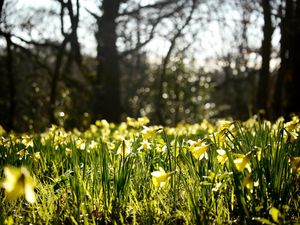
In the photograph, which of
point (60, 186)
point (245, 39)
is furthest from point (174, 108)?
point (60, 186)

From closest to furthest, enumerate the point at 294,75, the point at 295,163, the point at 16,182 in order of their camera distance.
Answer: the point at 16,182 < the point at 295,163 < the point at 294,75

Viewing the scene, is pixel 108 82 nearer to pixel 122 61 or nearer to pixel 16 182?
pixel 122 61

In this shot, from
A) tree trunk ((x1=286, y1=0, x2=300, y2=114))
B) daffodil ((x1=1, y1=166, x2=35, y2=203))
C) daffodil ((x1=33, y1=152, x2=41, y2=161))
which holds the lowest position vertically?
daffodil ((x1=33, y1=152, x2=41, y2=161))

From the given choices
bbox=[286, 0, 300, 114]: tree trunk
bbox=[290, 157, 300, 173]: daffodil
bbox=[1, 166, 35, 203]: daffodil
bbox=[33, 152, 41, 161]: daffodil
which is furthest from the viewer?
bbox=[286, 0, 300, 114]: tree trunk

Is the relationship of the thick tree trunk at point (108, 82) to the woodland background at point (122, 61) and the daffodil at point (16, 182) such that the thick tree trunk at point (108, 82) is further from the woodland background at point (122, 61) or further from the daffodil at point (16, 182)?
the daffodil at point (16, 182)

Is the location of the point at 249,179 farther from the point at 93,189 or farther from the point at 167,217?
the point at 93,189

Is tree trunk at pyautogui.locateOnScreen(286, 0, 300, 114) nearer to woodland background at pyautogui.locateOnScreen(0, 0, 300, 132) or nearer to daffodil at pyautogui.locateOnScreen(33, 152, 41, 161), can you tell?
woodland background at pyautogui.locateOnScreen(0, 0, 300, 132)

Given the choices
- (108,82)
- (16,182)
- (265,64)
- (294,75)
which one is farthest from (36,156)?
(108,82)

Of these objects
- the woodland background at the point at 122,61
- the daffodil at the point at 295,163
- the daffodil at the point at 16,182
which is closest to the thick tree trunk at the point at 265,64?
the woodland background at the point at 122,61

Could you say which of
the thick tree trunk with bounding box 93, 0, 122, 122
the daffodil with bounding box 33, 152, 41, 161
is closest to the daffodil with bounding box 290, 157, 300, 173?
the daffodil with bounding box 33, 152, 41, 161

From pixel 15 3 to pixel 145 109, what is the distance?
46.2ft

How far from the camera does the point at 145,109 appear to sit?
23.0 m

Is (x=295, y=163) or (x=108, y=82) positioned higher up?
(x=108, y=82)

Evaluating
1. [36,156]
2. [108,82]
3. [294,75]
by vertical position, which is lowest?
[36,156]
